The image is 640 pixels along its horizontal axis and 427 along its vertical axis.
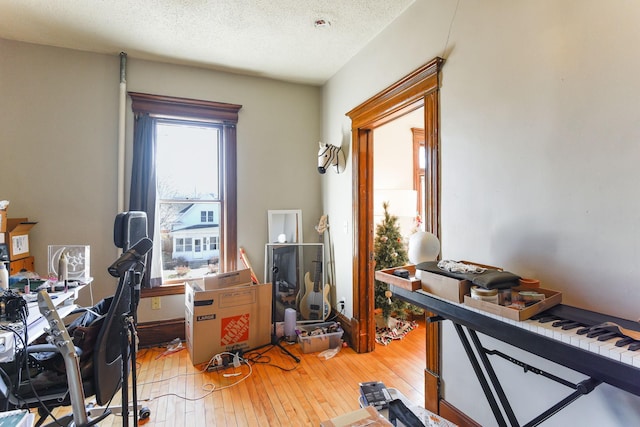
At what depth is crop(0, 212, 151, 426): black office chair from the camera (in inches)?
57.6

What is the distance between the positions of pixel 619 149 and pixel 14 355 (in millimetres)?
2749

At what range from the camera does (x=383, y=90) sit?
2.47 m

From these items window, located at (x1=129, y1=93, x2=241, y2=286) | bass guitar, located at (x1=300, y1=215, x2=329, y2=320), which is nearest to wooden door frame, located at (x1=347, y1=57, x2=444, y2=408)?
bass guitar, located at (x1=300, y1=215, x2=329, y2=320)

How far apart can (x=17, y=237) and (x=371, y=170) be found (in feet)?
9.95

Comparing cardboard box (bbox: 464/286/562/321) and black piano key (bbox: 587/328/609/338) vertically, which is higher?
cardboard box (bbox: 464/286/562/321)

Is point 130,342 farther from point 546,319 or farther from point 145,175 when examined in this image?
point 145,175

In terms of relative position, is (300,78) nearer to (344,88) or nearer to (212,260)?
(344,88)

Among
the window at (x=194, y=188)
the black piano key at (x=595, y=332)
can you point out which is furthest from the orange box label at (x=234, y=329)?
the black piano key at (x=595, y=332)

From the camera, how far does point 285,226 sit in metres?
3.59

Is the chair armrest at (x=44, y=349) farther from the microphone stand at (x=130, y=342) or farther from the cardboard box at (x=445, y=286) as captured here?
the cardboard box at (x=445, y=286)

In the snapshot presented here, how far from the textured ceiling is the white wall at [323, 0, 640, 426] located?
620 mm

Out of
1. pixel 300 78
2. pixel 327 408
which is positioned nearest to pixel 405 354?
pixel 327 408

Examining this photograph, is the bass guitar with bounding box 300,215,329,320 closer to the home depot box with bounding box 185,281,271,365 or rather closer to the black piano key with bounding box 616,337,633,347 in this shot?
the home depot box with bounding box 185,281,271,365

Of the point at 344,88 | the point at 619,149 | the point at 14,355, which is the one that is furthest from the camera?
the point at 344,88
